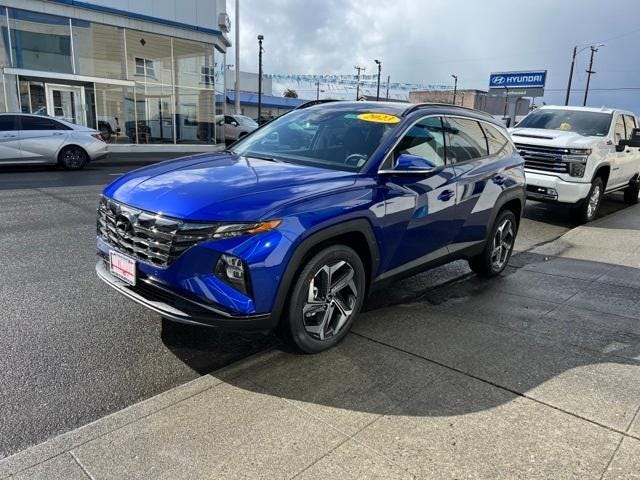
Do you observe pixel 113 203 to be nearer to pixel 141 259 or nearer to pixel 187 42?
pixel 141 259

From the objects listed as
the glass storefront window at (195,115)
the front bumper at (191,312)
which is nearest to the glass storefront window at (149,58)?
the glass storefront window at (195,115)

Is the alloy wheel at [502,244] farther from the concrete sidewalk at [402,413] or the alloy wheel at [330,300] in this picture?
the alloy wheel at [330,300]

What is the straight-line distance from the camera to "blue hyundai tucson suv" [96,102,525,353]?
2967mm

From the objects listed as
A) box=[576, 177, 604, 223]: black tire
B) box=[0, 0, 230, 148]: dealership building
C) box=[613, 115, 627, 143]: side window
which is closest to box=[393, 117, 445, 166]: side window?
box=[576, 177, 604, 223]: black tire

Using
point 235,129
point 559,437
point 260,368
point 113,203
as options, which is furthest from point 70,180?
point 235,129

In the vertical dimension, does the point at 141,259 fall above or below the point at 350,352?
above

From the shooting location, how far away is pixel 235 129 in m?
28.0

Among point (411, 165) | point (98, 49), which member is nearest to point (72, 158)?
point (98, 49)

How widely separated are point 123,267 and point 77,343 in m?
0.82

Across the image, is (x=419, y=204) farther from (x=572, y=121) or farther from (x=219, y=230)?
(x=572, y=121)

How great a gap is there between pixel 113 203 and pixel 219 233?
966 mm

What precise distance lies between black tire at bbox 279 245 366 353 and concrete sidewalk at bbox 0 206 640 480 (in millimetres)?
149

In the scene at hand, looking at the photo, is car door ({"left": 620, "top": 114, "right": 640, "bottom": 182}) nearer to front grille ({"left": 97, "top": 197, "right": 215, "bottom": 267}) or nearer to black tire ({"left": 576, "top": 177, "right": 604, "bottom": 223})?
black tire ({"left": 576, "top": 177, "right": 604, "bottom": 223})

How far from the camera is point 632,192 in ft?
40.1
